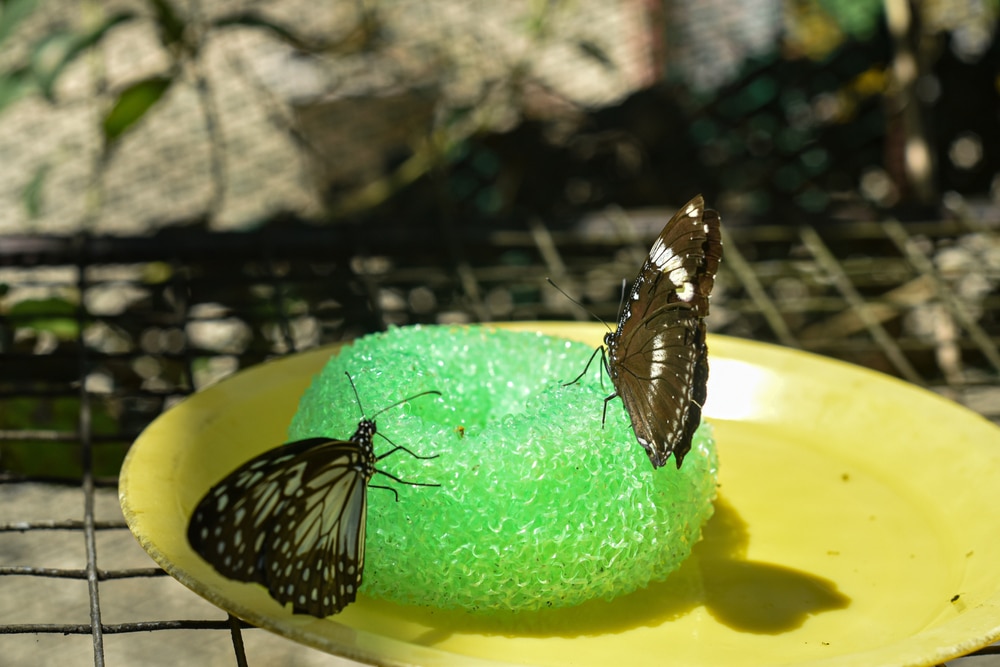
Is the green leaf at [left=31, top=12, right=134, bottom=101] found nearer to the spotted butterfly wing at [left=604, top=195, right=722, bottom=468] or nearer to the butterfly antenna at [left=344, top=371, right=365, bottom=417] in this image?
the butterfly antenna at [left=344, top=371, right=365, bottom=417]

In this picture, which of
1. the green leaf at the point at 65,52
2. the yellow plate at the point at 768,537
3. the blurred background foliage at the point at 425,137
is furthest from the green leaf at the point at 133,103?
the yellow plate at the point at 768,537

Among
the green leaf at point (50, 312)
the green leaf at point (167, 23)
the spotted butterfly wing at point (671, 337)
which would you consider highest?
the spotted butterfly wing at point (671, 337)

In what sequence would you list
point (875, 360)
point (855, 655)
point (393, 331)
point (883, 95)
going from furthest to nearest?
1. point (883, 95)
2. point (875, 360)
3. point (393, 331)
4. point (855, 655)

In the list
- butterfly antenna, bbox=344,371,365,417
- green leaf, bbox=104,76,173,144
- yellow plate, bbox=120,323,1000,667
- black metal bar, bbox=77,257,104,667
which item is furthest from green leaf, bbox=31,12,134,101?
butterfly antenna, bbox=344,371,365,417

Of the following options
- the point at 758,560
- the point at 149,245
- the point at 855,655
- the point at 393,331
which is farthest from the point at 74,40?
the point at 855,655

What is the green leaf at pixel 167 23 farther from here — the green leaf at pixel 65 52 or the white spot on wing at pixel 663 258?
the white spot on wing at pixel 663 258

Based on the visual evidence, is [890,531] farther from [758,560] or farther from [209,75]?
[209,75]
